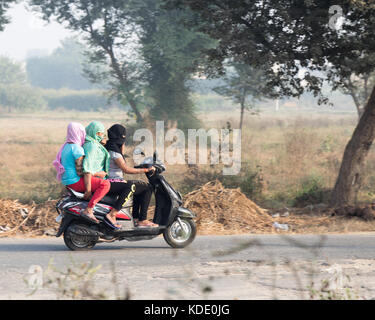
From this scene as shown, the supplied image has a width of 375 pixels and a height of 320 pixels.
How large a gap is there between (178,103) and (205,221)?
20.3 metres

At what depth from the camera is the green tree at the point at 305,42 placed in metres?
12.5

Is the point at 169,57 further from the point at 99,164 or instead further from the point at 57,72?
the point at 57,72

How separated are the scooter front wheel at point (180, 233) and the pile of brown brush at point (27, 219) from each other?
272 centimetres

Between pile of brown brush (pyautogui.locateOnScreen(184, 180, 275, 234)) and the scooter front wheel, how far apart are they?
6.32ft

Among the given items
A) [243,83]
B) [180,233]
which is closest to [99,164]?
[180,233]

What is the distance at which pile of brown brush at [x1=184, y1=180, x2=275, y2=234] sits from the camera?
1120cm

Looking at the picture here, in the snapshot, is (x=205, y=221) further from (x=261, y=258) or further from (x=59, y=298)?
(x=59, y=298)

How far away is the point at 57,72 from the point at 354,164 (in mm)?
149860

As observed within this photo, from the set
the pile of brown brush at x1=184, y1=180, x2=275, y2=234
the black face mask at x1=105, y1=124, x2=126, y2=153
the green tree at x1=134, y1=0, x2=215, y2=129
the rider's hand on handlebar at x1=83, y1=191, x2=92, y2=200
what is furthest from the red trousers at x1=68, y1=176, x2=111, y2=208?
the green tree at x1=134, y1=0, x2=215, y2=129

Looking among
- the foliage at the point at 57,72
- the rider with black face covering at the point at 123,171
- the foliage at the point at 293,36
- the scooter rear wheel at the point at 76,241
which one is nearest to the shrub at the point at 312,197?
the foliage at the point at 293,36

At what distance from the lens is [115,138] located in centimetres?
855

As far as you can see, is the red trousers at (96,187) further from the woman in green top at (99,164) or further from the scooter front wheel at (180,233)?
the scooter front wheel at (180,233)

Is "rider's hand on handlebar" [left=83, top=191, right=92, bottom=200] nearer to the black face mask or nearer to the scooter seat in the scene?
the scooter seat
